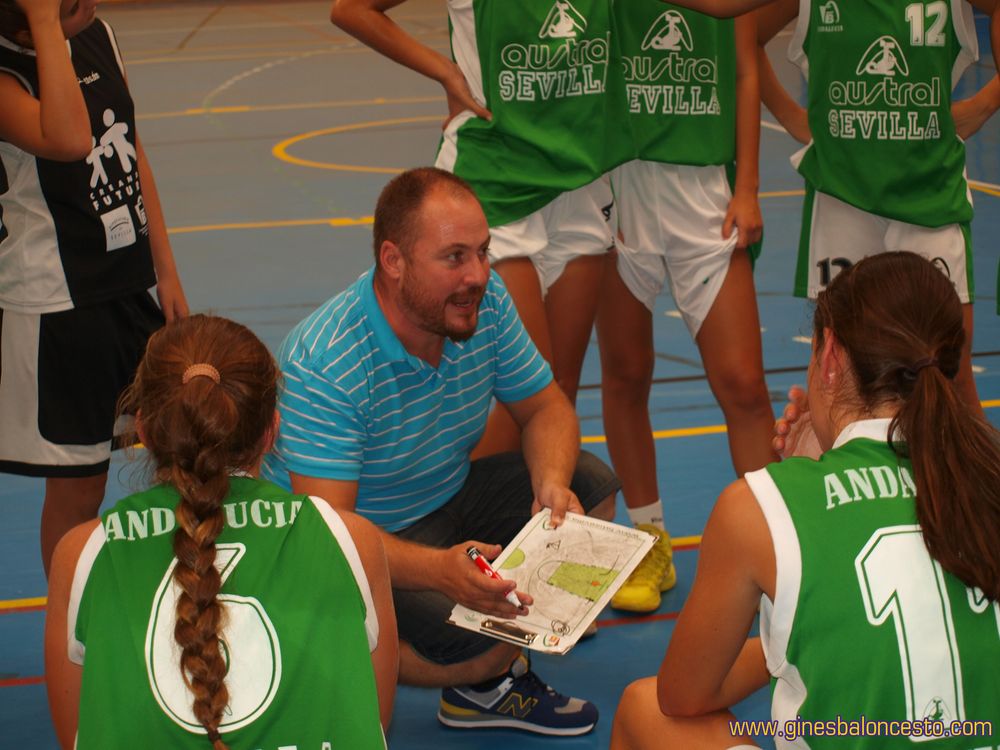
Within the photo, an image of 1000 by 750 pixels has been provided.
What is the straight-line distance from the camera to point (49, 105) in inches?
107

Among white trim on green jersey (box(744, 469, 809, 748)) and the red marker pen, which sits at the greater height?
white trim on green jersey (box(744, 469, 809, 748))

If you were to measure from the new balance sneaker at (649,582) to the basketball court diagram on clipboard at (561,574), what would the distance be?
2.34ft

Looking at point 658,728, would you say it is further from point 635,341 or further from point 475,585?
point 635,341

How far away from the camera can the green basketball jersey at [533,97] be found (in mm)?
3400

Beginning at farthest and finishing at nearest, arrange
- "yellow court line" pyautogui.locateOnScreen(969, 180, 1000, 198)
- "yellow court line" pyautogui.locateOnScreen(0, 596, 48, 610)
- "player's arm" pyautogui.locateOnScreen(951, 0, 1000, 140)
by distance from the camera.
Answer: "yellow court line" pyautogui.locateOnScreen(969, 180, 1000, 198) → "player's arm" pyautogui.locateOnScreen(951, 0, 1000, 140) → "yellow court line" pyautogui.locateOnScreen(0, 596, 48, 610)

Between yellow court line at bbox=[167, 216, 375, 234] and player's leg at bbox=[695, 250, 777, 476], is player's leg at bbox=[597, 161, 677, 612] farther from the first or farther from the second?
yellow court line at bbox=[167, 216, 375, 234]

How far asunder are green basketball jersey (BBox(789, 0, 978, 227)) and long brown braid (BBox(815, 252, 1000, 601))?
5.49 feet

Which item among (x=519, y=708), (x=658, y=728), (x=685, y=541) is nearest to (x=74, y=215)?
(x=519, y=708)

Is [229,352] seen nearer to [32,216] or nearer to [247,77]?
[32,216]

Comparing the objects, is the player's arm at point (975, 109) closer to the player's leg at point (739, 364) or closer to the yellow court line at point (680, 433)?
the player's leg at point (739, 364)

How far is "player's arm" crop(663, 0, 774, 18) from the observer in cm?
336

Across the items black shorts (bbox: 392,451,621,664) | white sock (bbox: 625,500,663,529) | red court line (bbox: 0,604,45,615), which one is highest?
black shorts (bbox: 392,451,621,664)

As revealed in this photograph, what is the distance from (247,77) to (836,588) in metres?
11.9

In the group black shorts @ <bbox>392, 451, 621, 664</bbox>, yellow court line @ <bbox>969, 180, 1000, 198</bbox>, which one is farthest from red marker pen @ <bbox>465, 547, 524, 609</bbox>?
yellow court line @ <bbox>969, 180, 1000, 198</bbox>
